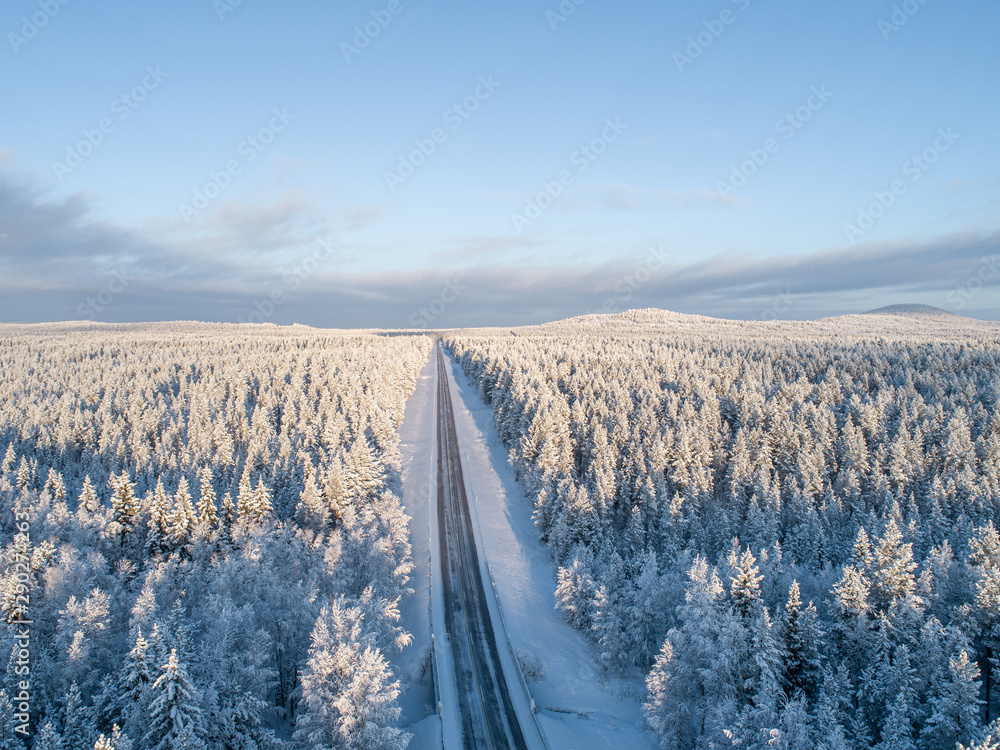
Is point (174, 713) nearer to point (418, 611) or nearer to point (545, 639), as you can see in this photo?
point (418, 611)

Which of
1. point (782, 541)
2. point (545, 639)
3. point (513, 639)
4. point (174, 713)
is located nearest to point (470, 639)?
point (513, 639)

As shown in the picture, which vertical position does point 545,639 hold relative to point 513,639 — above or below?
below

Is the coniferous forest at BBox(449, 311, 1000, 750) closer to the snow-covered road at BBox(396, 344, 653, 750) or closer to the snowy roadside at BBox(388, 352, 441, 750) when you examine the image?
the snow-covered road at BBox(396, 344, 653, 750)

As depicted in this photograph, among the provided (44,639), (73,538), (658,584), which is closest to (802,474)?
(658,584)

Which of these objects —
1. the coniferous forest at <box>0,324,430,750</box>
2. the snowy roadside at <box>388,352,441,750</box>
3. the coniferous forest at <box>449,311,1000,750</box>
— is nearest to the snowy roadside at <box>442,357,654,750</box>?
the coniferous forest at <box>449,311,1000,750</box>

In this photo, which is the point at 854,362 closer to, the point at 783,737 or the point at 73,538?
the point at 783,737
